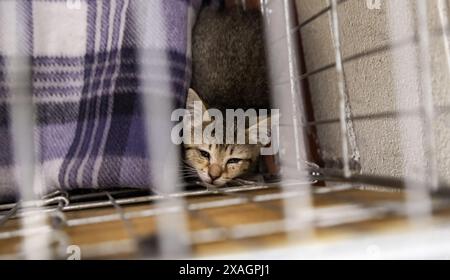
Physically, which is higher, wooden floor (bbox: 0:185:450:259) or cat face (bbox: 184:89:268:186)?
cat face (bbox: 184:89:268:186)

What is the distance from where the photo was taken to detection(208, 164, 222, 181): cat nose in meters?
1.30

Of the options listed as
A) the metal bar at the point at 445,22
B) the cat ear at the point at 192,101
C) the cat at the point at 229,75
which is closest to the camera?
the metal bar at the point at 445,22

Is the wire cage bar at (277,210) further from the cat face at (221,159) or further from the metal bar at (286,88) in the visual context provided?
the cat face at (221,159)

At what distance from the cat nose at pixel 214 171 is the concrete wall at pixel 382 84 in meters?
0.33

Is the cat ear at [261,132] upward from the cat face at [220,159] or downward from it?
upward

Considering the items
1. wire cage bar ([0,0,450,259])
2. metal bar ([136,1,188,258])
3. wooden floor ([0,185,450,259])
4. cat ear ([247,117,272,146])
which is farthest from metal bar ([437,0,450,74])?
cat ear ([247,117,272,146])

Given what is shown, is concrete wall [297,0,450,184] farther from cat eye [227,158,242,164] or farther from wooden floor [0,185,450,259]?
cat eye [227,158,242,164]

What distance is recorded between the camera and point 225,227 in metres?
0.54

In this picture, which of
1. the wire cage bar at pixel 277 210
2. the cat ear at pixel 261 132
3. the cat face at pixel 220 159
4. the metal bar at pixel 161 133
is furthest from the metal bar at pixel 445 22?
the cat face at pixel 220 159

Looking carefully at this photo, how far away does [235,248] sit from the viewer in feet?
1.44

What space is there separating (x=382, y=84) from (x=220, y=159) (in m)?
0.59

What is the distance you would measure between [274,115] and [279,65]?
146 millimetres

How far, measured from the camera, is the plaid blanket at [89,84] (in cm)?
105

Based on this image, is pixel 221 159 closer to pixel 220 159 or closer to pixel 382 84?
pixel 220 159
